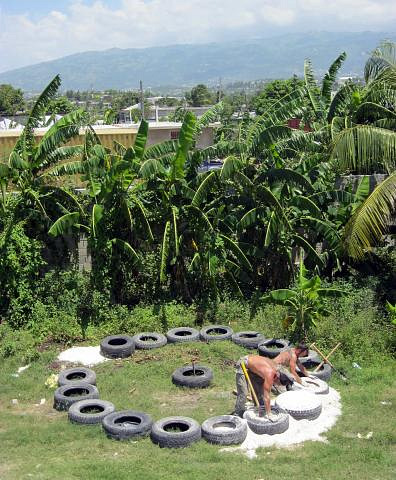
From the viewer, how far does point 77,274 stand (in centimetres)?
1332

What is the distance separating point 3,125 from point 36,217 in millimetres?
26022

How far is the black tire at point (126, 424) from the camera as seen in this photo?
852 cm

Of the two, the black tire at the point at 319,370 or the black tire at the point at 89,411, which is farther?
the black tire at the point at 319,370

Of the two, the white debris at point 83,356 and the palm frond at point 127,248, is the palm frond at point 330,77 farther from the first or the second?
the white debris at point 83,356

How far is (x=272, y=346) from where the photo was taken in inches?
464

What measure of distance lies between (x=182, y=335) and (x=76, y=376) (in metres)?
2.45

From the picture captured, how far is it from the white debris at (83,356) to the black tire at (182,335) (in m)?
1.40

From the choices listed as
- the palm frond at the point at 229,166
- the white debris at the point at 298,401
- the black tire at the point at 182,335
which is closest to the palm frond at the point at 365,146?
the palm frond at the point at 229,166

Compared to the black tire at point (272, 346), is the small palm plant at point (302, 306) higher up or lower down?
higher up

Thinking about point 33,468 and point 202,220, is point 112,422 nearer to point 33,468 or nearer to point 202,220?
point 33,468

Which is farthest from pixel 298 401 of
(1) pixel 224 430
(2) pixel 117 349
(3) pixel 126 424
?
(2) pixel 117 349

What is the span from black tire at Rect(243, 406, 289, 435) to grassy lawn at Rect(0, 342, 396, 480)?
37cm

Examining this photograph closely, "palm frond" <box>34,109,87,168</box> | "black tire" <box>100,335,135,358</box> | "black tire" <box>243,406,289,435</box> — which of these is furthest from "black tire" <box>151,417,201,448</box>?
"palm frond" <box>34,109,87,168</box>

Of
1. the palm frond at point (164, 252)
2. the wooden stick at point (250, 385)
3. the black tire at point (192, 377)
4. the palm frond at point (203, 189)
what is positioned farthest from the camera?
the palm frond at point (203, 189)
